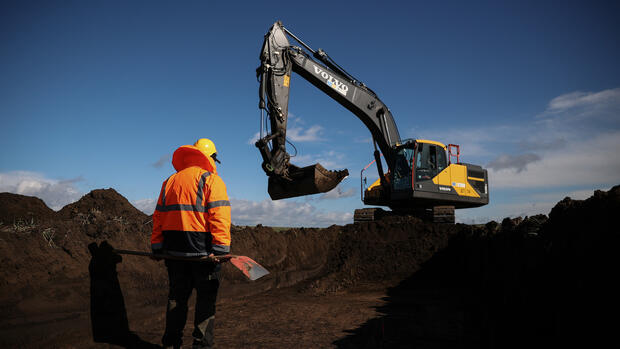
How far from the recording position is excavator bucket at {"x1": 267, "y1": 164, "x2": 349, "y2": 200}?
820 centimetres

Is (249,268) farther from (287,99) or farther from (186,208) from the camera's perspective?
(287,99)

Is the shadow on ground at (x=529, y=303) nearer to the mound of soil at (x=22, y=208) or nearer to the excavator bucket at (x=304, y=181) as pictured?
the excavator bucket at (x=304, y=181)

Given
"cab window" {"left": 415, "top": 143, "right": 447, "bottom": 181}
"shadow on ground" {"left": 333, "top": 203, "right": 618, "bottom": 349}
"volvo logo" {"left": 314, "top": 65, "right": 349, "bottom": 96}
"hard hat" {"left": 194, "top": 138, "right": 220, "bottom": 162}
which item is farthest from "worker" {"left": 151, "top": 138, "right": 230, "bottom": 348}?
"cab window" {"left": 415, "top": 143, "right": 447, "bottom": 181}

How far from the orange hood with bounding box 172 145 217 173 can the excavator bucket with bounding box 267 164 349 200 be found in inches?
167

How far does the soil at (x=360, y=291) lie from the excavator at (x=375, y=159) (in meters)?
1.77

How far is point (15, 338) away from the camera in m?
4.67

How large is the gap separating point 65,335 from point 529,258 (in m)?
5.62

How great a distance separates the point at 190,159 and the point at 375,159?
889 cm

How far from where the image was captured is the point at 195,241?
3688 millimetres

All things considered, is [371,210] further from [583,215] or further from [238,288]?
[583,215]

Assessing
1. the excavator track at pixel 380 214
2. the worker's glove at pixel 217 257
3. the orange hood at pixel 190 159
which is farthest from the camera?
the excavator track at pixel 380 214

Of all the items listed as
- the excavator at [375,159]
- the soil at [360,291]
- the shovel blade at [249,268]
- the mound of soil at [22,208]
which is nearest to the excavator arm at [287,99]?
the excavator at [375,159]

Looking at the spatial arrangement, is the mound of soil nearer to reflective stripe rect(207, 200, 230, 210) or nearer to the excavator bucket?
the excavator bucket

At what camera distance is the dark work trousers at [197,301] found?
3.66 m
